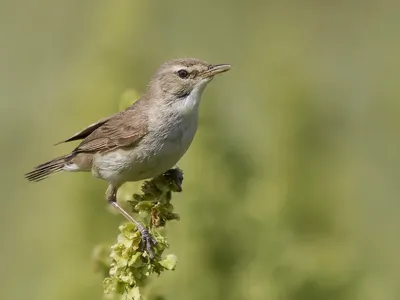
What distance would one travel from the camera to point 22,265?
9906 millimetres

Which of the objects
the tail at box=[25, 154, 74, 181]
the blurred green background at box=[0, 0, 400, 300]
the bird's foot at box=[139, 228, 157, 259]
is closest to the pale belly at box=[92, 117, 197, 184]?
the tail at box=[25, 154, 74, 181]

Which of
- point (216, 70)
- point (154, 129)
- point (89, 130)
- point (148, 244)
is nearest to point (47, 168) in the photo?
point (89, 130)

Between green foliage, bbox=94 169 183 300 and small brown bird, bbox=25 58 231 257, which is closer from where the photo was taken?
green foliage, bbox=94 169 183 300

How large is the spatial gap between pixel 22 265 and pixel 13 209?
1.03m

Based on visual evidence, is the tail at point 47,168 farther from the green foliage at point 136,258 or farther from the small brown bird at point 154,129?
the green foliage at point 136,258

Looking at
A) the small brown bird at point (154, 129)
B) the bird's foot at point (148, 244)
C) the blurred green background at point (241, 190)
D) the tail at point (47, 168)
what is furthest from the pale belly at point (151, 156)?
the bird's foot at point (148, 244)

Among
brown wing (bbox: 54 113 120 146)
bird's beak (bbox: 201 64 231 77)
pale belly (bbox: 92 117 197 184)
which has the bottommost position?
pale belly (bbox: 92 117 197 184)

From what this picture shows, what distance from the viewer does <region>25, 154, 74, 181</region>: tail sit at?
5320 mm

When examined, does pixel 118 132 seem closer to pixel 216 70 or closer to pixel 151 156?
pixel 151 156

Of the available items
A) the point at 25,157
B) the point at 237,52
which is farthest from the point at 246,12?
the point at 25,157

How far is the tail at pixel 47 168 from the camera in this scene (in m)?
5.32

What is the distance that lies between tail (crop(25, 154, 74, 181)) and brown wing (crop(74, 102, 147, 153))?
0.45ft

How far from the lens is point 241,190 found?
20.2 ft

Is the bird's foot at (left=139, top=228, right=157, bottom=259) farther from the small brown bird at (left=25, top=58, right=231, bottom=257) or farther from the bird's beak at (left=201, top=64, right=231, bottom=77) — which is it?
the bird's beak at (left=201, top=64, right=231, bottom=77)
